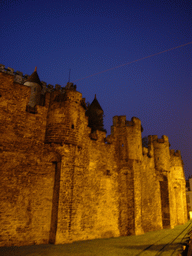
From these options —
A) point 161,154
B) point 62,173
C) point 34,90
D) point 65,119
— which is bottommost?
point 62,173

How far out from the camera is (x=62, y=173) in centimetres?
1127

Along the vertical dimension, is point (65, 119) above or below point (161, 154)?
below

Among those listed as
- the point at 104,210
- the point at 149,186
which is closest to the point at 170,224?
the point at 149,186

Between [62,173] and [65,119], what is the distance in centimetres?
288

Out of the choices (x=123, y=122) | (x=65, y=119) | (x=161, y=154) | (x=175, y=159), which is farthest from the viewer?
(x=175, y=159)

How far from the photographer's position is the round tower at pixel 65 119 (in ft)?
38.4

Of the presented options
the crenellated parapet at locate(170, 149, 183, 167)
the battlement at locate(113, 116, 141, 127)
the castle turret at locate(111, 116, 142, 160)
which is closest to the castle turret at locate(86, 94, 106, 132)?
the battlement at locate(113, 116, 141, 127)

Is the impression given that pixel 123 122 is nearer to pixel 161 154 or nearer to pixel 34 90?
pixel 161 154

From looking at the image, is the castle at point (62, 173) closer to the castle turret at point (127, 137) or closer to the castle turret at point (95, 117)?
the castle turret at point (127, 137)

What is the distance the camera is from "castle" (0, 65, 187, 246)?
10188 mm

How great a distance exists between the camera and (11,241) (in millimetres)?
9438

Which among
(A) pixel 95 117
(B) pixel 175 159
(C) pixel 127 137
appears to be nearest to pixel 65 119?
(C) pixel 127 137

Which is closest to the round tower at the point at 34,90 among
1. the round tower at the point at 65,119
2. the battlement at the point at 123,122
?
the battlement at the point at 123,122

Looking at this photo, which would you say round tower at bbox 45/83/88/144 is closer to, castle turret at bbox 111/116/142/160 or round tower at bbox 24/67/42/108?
castle turret at bbox 111/116/142/160
